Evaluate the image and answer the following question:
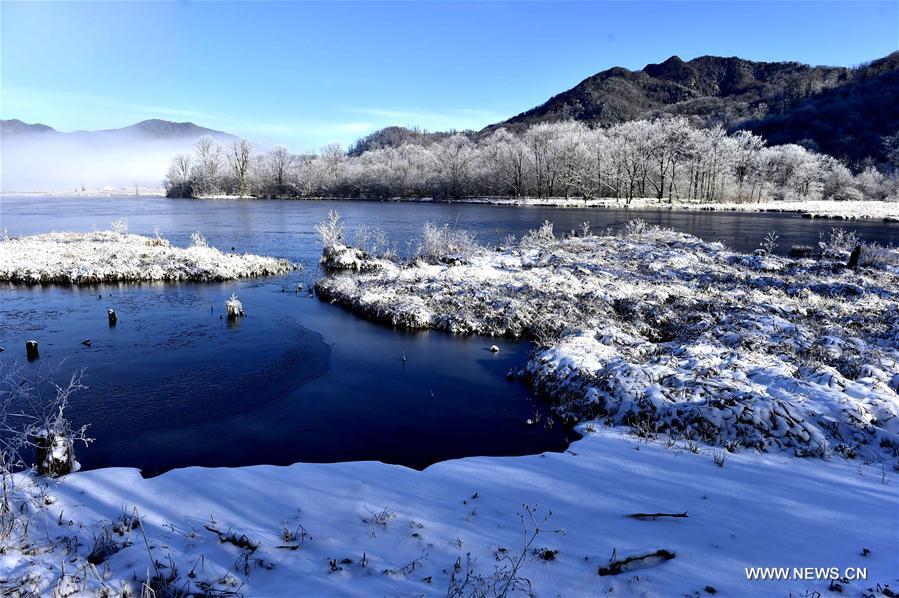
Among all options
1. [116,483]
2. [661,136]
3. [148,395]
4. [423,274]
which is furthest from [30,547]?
[661,136]

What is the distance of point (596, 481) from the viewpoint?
7023mm

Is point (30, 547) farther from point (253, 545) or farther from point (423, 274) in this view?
point (423, 274)

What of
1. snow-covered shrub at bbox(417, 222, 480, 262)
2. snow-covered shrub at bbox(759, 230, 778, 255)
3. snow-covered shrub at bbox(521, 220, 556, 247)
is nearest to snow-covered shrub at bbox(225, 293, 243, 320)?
snow-covered shrub at bbox(417, 222, 480, 262)

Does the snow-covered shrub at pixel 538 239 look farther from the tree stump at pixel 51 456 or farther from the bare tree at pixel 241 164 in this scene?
the bare tree at pixel 241 164

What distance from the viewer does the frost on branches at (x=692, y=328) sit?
855 centimetres

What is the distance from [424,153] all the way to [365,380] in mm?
122757

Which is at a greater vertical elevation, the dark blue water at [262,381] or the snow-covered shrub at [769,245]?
the snow-covered shrub at [769,245]

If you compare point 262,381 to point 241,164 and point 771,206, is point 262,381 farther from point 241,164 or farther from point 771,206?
point 241,164

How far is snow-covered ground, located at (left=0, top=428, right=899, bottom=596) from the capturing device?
480 cm

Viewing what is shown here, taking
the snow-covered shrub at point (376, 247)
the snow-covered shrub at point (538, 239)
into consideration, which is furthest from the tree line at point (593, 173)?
the snow-covered shrub at point (376, 247)

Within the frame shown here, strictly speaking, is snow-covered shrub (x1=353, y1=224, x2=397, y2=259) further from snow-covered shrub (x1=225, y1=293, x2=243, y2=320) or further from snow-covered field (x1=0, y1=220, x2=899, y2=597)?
snow-covered field (x1=0, y1=220, x2=899, y2=597)

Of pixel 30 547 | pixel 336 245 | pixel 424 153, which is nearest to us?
pixel 30 547

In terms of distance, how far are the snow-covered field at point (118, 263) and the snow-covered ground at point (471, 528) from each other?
66.6 ft

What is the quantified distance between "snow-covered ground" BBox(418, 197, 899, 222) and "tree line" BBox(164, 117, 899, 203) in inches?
219
